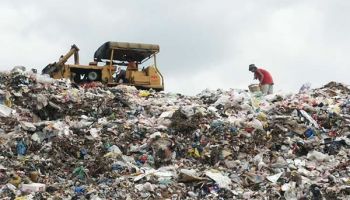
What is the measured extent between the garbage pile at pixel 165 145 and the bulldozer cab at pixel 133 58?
359 centimetres

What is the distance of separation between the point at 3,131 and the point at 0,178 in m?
1.66

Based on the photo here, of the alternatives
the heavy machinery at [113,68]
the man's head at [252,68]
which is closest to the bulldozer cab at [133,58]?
the heavy machinery at [113,68]

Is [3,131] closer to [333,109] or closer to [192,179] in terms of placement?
[192,179]

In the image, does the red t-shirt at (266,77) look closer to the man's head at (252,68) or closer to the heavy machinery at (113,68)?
the man's head at (252,68)

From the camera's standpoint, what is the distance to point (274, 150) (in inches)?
340

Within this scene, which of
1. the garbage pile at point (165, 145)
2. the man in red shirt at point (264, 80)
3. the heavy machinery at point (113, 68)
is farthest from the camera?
the heavy machinery at point (113, 68)

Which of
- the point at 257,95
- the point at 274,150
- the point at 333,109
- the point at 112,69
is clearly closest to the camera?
the point at 274,150

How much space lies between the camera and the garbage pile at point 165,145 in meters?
7.06

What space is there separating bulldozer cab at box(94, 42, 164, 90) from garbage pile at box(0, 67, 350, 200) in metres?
3.59

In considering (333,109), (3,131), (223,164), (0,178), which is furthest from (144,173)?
(333,109)

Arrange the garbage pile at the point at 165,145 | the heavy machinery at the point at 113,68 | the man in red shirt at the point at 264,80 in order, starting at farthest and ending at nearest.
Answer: the heavy machinery at the point at 113,68, the man in red shirt at the point at 264,80, the garbage pile at the point at 165,145

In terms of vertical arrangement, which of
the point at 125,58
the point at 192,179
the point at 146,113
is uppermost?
the point at 125,58

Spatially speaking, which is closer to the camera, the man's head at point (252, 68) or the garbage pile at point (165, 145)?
the garbage pile at point (165, 145)

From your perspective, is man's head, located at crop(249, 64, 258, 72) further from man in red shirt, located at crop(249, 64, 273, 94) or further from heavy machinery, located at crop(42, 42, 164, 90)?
heavy machinery, located at crop(42, 42, 164, 90)
